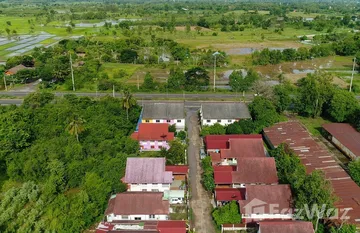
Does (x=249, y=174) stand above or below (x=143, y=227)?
above

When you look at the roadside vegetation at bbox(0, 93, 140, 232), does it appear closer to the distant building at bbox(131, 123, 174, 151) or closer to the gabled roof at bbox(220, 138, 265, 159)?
the distant building at bbox(131, 123, 174, 151)

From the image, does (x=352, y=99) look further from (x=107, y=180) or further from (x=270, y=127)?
(x=107, y=180)

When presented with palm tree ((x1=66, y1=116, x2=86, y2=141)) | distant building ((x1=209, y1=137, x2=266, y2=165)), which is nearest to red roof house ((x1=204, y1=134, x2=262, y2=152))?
distant building ((x1=209, y1=137, x2=266, y2=165))

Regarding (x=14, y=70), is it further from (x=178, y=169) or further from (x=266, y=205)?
(x=266, y=205)

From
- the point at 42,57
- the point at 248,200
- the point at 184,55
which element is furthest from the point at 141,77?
the point at 248,200

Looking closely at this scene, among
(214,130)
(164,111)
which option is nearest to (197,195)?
(214,130)

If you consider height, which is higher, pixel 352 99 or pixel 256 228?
pixel 352 99
